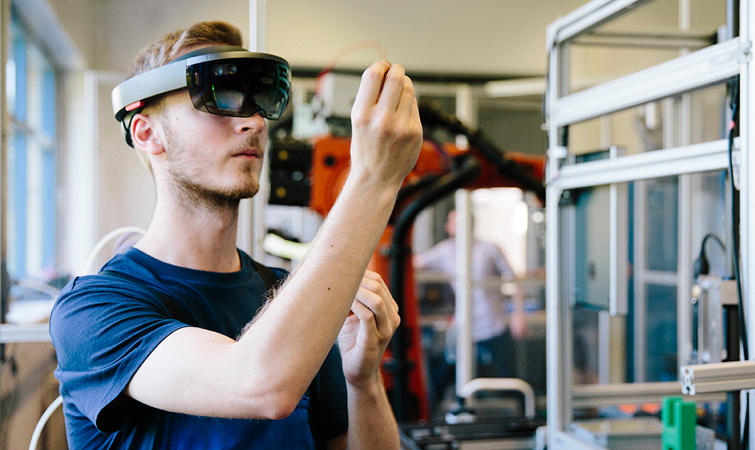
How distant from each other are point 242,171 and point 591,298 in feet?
4.25

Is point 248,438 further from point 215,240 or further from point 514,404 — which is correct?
point 514,404

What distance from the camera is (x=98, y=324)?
80cm

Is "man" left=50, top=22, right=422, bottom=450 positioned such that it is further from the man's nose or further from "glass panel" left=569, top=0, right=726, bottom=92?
"glass panel" left=569, top=0, right=726, bottom=92

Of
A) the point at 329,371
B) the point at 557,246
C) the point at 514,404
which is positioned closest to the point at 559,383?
the point at 557,246

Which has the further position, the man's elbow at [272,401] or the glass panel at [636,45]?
the glass panel at [636,45]

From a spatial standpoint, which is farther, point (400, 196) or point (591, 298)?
point (400, 196)

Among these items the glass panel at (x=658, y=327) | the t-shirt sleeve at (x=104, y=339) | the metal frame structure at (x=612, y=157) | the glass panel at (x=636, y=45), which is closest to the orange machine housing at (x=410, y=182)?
the glass panel at (x=636, y=45)

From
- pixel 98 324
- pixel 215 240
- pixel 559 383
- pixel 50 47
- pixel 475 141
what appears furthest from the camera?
pixel 50 47

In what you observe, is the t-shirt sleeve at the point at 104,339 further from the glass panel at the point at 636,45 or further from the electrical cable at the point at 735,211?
the glass panel at the point at 636,45

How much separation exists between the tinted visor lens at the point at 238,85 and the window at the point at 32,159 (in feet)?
9.58

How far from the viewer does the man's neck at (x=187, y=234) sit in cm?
103

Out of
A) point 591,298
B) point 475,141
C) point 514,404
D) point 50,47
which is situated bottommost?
point 514,404

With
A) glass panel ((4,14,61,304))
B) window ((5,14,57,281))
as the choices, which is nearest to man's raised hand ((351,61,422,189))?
glass panel ((4,14,61,304))

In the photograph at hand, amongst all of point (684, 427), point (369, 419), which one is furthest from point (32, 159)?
point (684, 427)
